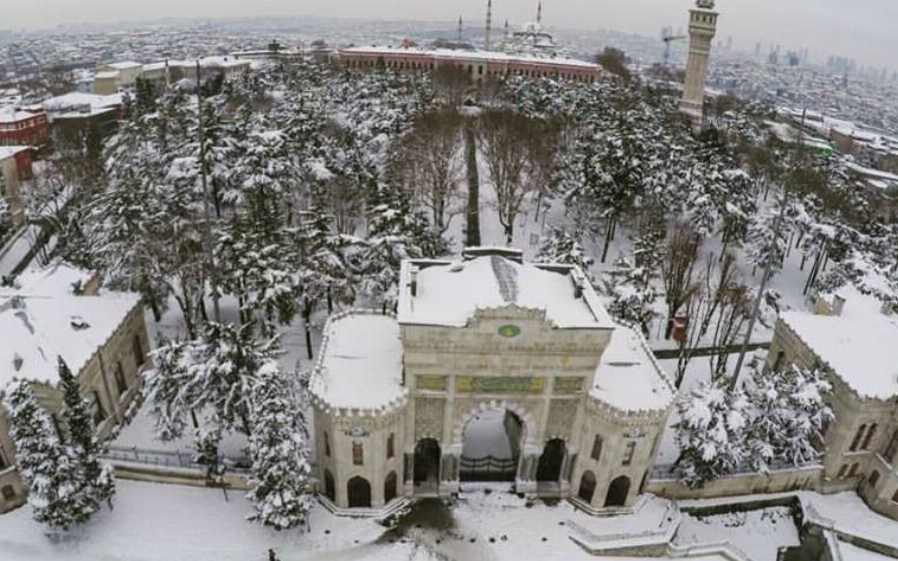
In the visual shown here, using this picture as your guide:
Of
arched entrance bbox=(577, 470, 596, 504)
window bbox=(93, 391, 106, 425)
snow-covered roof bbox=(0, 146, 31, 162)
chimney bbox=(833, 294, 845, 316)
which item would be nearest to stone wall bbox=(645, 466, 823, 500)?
arched entrance bbox=(577, 470, 596, 504)

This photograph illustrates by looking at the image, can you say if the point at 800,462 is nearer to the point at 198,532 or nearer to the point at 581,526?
the point at 581,526

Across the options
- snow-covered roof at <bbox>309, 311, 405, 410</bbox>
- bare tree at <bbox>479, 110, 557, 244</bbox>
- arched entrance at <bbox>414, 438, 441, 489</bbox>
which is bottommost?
arched entrance at <bbox>414, 438, 441, 489</bbox>

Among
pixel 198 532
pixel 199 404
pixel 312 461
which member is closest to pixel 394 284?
pixel 312 461

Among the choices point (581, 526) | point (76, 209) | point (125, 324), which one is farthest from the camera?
point (76, 209)

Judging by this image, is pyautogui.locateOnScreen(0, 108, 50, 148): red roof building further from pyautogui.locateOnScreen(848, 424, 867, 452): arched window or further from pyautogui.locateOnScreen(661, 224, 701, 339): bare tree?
pyautogui.locateOnScreen(848, 424, 867, 452): arched window

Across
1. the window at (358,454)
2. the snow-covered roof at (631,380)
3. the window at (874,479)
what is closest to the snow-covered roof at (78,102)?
the window at (358,454)

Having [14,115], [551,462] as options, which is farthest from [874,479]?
[14,115]

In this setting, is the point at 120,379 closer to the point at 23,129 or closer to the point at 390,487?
the point at 390,487
